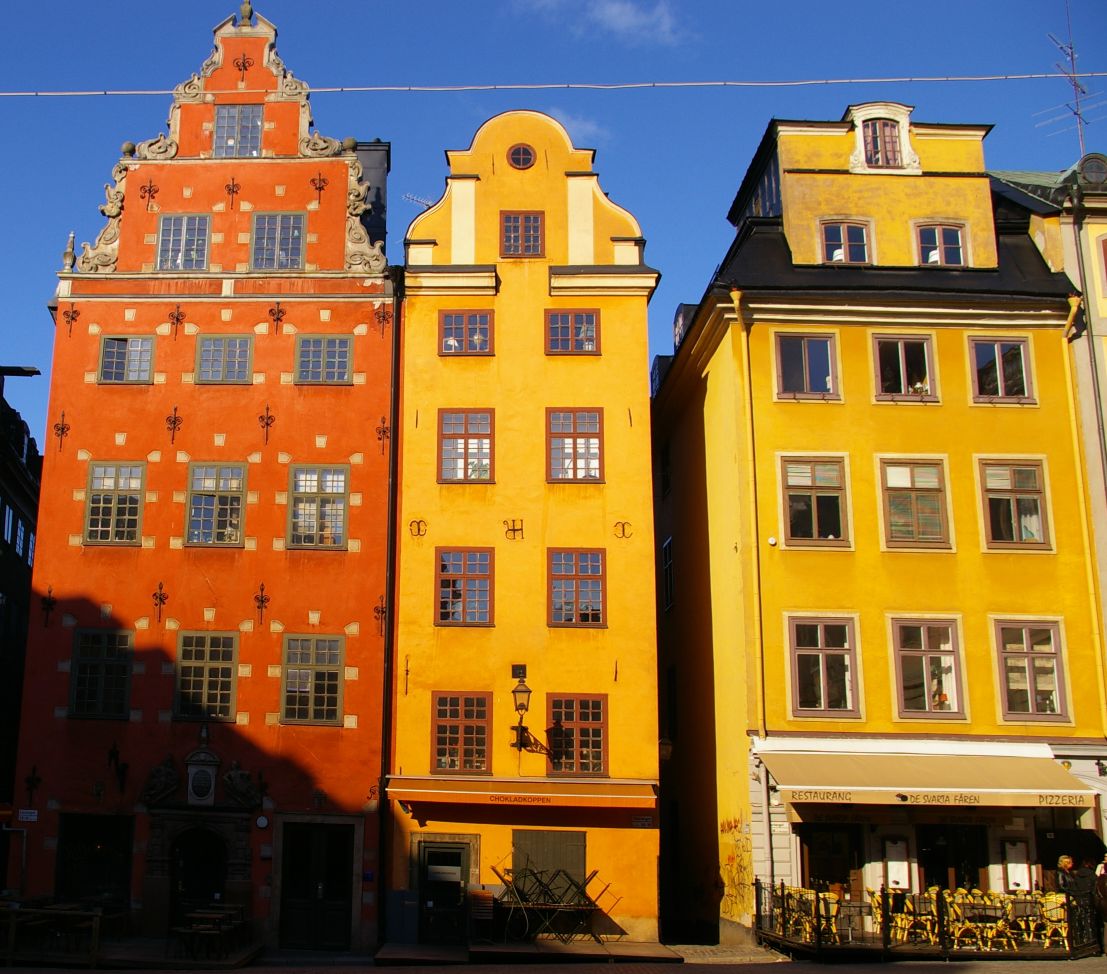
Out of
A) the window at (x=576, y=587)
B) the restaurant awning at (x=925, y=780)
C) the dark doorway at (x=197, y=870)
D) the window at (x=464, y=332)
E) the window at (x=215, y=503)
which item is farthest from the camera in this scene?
the window at (x=464, y=332)

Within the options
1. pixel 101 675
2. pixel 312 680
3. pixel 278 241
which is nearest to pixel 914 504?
pixel 312 680

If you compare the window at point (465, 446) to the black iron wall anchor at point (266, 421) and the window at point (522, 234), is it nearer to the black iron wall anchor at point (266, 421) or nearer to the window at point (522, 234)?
the black iron wall anchor at point (266, 421)

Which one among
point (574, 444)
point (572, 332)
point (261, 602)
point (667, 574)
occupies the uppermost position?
point (572, 332)

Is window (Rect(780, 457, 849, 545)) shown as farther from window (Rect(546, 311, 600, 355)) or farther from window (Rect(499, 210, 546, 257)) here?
window (Rect(499, 210, 546, 257))

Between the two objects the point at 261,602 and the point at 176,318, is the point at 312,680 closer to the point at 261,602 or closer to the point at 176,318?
the point at 261,602

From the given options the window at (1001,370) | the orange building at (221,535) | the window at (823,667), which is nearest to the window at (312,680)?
the orange building at (221,535)

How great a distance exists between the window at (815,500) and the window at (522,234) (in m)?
7.81

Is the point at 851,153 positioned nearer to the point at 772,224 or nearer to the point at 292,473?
the point at 772,224

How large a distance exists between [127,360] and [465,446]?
26.9 ft

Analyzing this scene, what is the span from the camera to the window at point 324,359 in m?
27.7

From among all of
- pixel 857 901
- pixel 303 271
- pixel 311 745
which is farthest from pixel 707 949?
pixel 303 271

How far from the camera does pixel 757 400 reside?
2670 cm

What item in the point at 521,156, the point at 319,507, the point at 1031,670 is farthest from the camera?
the point at 521,156

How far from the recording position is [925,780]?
23438 millimetres
